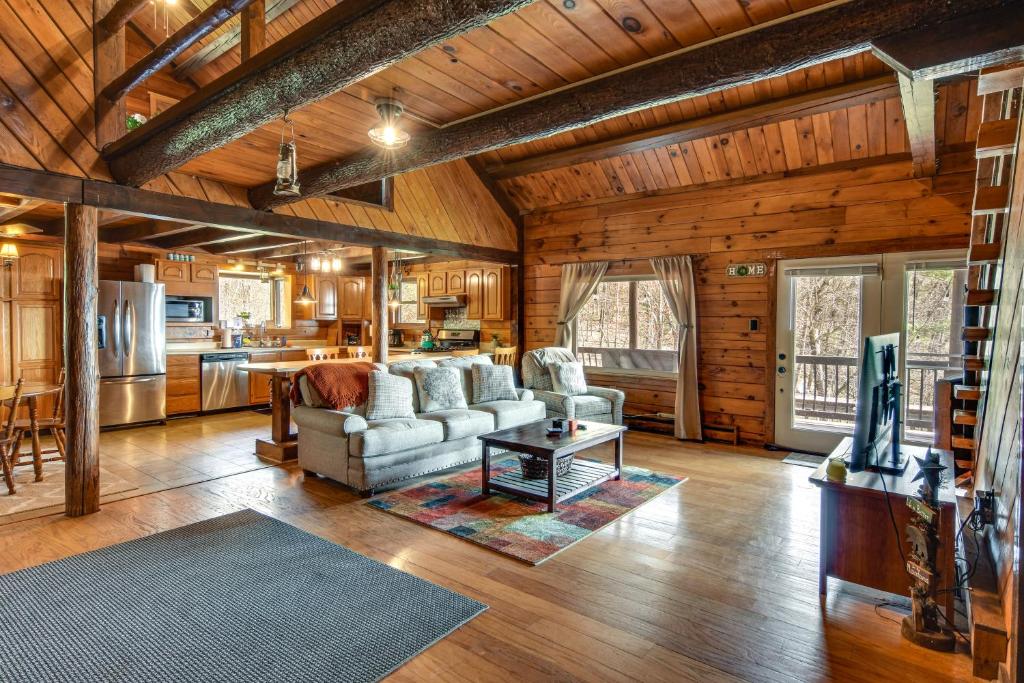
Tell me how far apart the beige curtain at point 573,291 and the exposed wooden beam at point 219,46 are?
4155mm

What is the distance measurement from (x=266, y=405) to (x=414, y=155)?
576cm

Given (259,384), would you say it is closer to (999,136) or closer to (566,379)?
(566,379)

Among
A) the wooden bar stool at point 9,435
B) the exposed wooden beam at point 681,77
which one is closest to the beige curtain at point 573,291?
the exposed wooden beam at point 681,77

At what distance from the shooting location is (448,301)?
26.5 feet

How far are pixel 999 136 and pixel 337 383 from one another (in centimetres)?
430

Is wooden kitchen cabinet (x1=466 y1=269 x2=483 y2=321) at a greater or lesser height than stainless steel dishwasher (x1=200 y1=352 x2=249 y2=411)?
greater

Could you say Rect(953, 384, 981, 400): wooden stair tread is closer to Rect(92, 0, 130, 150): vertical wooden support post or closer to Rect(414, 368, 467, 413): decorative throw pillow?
Rect(414, 368, 467, 413): decorative throw pillow

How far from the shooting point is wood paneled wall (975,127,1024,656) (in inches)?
65.0

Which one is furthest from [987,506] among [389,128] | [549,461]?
[389,128]

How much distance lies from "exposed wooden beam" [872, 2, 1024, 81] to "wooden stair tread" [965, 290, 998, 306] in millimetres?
961

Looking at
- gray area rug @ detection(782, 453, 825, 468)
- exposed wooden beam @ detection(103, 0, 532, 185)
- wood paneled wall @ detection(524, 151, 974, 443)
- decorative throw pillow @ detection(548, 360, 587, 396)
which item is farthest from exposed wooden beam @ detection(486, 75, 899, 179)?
exposed wooden beam @ detection(103, 0, 532, 185)

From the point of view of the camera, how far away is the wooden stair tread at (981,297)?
2.42m

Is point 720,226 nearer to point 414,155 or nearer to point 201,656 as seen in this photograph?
point 414,155

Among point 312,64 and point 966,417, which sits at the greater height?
point 312,64
